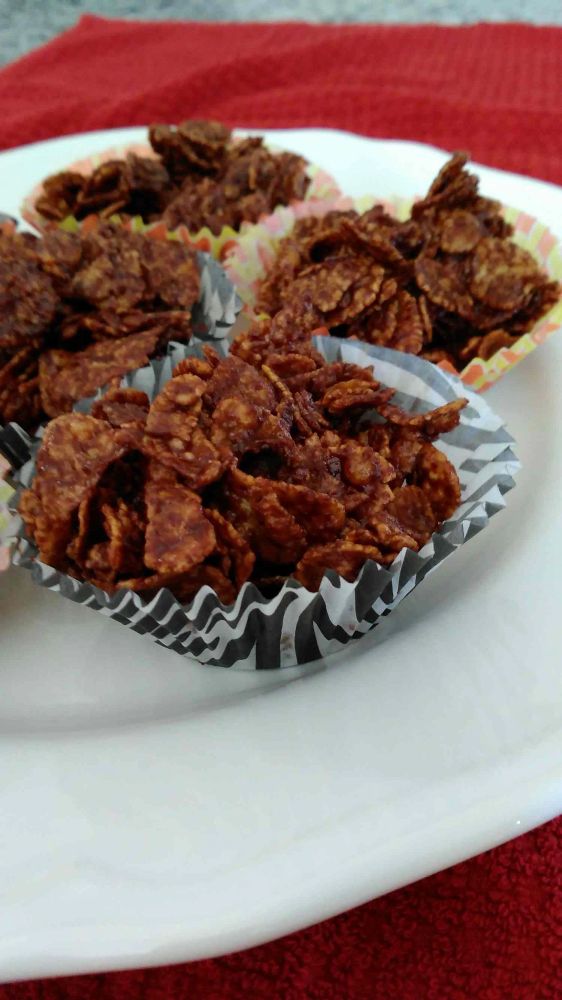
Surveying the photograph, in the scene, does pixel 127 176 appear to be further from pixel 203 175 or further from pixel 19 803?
pixel 19 803

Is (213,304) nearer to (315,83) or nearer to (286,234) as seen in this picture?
(286,234)

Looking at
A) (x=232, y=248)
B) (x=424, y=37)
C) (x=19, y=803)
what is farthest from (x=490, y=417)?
(x=424, y=37)

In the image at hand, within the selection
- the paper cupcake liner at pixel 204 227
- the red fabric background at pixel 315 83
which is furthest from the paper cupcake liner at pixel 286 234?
the red fabric background at pixel 315 83

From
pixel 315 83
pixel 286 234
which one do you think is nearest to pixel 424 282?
pixel 286 234

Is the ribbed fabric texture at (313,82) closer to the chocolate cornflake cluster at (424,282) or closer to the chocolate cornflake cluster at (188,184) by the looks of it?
the chocolate cornflake cluster at (188,184)

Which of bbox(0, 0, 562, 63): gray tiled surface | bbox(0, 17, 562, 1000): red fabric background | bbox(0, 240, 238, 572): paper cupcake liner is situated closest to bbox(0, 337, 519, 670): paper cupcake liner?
bbox(0, 240, 238, 572): paper cupcake liner

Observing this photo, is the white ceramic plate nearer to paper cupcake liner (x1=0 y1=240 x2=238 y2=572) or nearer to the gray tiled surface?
paper cupcake liner (x1=0 y1=240 x2=238 y2=572)
